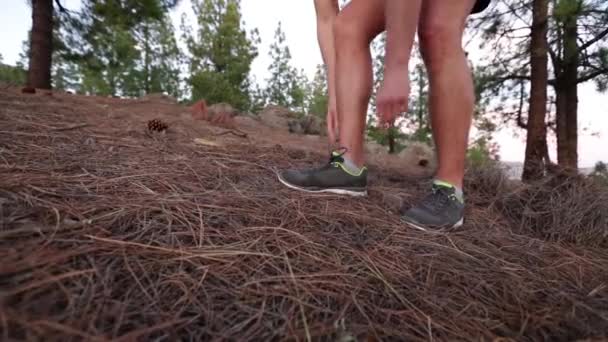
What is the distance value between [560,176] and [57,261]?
1821mm

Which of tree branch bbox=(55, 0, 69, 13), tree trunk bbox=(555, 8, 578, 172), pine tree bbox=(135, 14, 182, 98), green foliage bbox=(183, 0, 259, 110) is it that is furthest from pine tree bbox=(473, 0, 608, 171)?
pine tree bbox=(135, 14, 182, 98)

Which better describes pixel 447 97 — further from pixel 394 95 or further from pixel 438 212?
pixel 438 212

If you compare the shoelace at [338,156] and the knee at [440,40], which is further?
the shoelace at [338,156]

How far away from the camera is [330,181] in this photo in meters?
1.23

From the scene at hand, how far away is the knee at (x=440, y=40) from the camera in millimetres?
1087

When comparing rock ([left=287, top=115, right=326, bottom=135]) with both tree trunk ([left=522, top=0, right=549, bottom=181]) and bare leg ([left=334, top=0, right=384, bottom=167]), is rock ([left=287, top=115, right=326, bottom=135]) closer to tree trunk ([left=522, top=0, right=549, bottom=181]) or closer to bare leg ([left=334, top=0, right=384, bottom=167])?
tree trunk ([left=522, top=0, right=549, bottom=181])

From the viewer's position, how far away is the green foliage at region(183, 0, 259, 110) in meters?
12.4

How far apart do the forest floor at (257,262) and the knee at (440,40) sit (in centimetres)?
53

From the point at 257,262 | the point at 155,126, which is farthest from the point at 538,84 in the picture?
the point at 257,262

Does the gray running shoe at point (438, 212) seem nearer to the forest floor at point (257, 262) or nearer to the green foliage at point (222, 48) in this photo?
the forest floor at point (257, 262)

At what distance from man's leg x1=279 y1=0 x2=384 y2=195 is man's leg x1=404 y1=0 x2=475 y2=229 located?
20 centimetres

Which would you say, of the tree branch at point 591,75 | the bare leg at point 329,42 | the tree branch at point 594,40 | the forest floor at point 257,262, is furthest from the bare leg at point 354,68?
the tree branch at point 591,75

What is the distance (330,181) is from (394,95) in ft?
1.35

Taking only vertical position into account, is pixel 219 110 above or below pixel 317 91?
below
